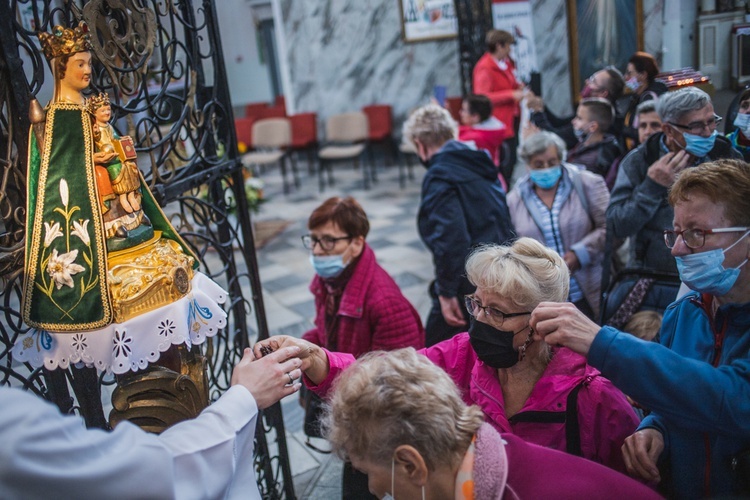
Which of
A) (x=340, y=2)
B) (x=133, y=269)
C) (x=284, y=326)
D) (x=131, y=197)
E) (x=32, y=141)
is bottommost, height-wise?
(x=284, y=326)

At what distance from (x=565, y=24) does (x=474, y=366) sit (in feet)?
25.9

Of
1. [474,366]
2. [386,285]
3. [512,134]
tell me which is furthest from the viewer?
[512,134]

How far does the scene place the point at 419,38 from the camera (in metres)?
11.0

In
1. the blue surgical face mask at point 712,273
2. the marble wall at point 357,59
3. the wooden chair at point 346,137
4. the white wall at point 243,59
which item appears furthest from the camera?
the white wall at point 243,59

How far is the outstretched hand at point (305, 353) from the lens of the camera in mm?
1895

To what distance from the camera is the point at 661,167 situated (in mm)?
2854

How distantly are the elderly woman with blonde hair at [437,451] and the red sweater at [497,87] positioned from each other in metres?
5.59

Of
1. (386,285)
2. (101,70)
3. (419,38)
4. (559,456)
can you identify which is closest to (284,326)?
(386,285)

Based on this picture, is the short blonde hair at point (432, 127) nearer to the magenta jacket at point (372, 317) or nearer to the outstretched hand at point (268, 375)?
the magenta jacket at point (372, 317)

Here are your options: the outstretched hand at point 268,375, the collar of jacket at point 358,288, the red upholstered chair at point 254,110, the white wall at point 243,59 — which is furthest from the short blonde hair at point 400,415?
the white wall at point 243,59

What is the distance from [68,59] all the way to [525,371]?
1.57m

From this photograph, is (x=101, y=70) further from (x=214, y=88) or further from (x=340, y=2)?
(x=340, y=2)

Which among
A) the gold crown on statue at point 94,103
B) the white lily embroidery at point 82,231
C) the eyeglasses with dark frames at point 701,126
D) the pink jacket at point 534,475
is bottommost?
the pink jacket at point 534,475

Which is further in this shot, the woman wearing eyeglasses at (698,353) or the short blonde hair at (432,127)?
the short blonde hair at (432,127)
